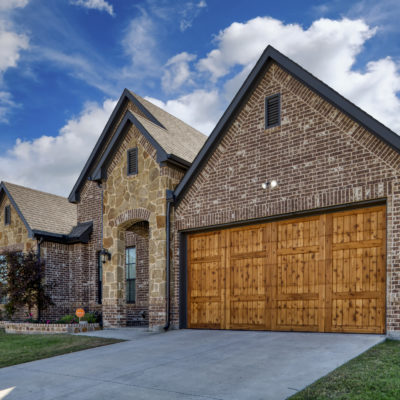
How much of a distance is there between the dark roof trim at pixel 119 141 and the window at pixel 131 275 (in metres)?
3.56

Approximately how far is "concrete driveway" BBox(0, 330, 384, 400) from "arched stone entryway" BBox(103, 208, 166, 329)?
2.70 metres

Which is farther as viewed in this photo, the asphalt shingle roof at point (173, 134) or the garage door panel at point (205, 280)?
the asphalt shingle roof at point (173, 134)

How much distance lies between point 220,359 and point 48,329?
8548mm

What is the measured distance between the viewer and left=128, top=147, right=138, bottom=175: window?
15.3m

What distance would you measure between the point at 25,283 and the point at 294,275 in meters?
11.3

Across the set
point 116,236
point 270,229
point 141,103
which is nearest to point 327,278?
point 270,229

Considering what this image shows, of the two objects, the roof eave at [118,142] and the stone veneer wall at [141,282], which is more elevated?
the roof eave at [118,142]

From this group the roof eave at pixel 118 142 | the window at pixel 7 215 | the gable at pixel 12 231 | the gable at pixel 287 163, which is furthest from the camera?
the window at pixel 7 215

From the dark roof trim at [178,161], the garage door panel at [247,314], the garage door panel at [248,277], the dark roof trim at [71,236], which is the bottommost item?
the garage door panel at [247,314]

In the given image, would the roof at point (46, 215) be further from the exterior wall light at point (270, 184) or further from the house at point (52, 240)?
the exterior wall light at point (270, 184)

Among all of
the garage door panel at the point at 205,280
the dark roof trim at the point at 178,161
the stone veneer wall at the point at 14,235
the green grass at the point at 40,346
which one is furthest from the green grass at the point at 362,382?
the stone veneer wall at the point at 14,235

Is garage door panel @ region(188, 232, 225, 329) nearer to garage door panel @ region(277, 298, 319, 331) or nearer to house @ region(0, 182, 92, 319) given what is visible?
garage door panel @ region(277, 298, 319, 331)

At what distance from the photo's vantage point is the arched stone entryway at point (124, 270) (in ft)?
45.3

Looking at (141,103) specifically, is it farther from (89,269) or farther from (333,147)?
(333,147)
